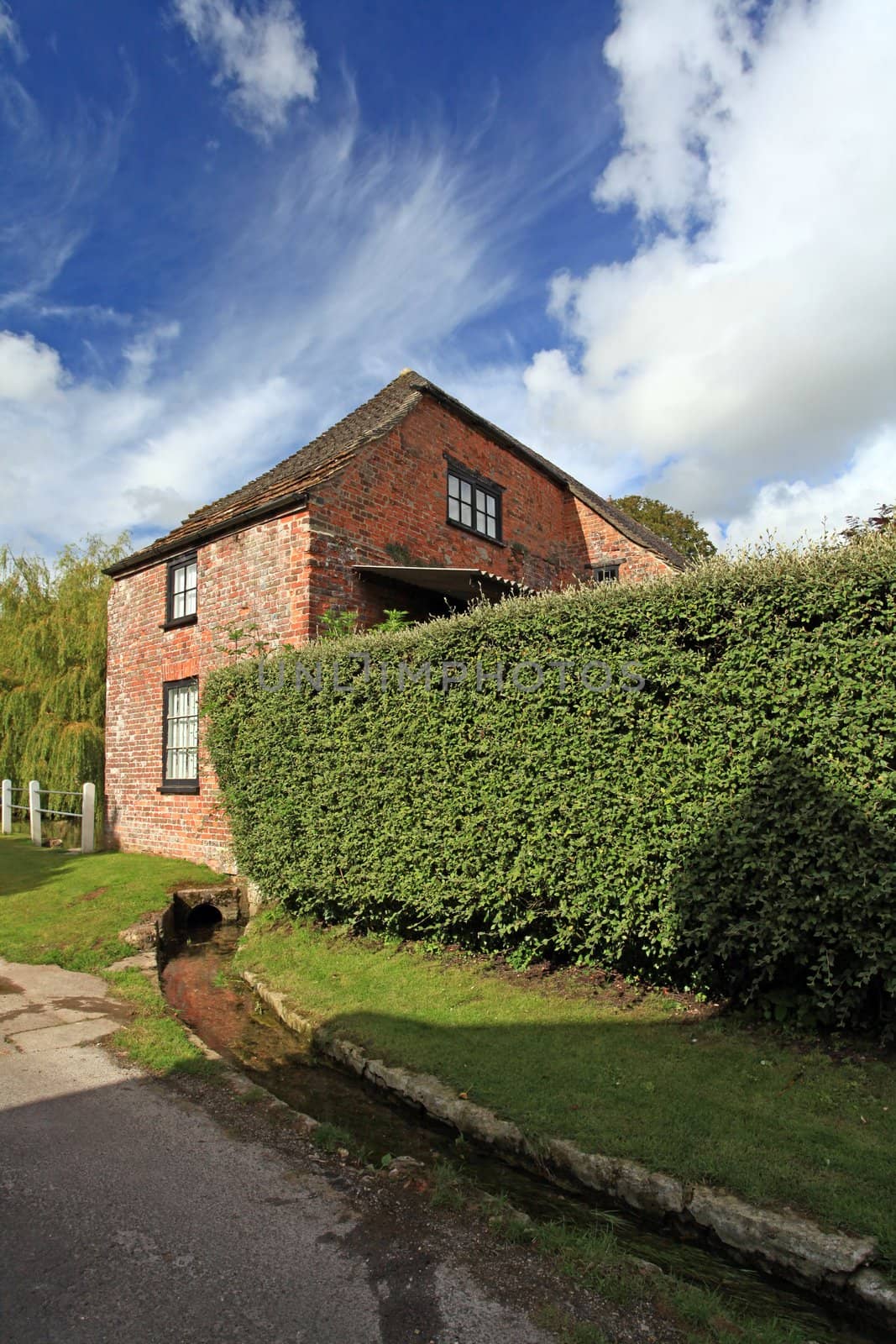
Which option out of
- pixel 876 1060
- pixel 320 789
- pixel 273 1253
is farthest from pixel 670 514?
pixel 273 1253

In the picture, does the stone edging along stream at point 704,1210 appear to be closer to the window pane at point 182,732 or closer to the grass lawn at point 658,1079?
the grass lawn at point 658,1079

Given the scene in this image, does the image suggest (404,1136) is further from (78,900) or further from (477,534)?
(477,534)

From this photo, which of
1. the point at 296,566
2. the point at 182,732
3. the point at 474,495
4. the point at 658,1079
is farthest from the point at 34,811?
the point at 658,1079

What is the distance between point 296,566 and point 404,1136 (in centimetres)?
753

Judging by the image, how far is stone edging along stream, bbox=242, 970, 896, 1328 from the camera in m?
2.94

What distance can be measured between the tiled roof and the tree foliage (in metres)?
15.6

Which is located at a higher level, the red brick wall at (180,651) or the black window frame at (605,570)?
the black window frame at (605,570)

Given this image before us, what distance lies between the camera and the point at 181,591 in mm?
12688

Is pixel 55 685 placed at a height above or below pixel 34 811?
above

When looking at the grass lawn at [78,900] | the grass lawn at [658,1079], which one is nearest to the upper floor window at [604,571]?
the grass lawn at [78,900]

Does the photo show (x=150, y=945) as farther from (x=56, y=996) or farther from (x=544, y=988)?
(x=544, y=988)

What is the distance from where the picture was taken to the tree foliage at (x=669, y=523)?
2988 cm

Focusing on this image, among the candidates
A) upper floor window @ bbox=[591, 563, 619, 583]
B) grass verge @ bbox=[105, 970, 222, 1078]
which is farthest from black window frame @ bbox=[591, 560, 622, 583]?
grass verge @ bbox=[105, 970, 222, 1078]

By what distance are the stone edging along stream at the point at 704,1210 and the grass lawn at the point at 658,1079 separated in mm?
81
